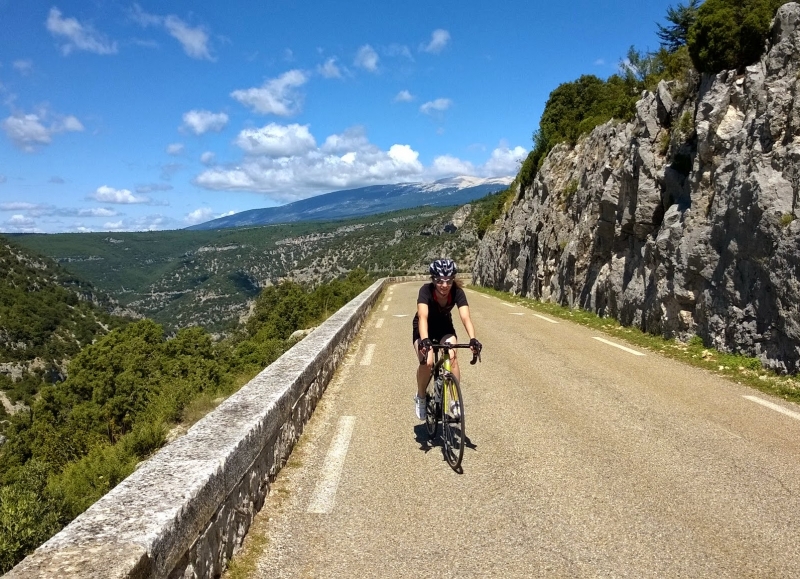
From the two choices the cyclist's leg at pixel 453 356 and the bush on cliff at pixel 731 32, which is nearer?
the cyclist's leg at pixel 453 356

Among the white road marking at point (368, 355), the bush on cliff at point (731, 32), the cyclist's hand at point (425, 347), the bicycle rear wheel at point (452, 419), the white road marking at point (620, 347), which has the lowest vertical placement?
the white road marking at point (620, 347)

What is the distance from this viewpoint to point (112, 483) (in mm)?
6332

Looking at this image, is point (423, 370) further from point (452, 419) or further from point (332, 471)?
point (332, 471)

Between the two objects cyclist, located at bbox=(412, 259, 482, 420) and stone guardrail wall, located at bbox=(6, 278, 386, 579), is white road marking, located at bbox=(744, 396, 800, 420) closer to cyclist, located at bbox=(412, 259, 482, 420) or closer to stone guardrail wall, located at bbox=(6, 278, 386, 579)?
cyclist, located at bbox=(412, 259, 482, 420)

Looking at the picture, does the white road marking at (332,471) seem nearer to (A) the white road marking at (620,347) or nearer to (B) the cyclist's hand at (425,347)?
(B) the cyclist's hand at (425,347)

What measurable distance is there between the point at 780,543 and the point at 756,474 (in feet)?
4.06

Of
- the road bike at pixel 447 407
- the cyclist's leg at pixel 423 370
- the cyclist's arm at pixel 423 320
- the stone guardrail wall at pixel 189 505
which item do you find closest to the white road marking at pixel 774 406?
the road bike at pixel 447 407

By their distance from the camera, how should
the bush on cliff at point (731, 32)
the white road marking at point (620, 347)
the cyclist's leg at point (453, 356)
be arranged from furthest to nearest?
1. the bush on cliff at point (731, 32)
2. the white road marking at point (620, 347)
3. the cyclist's leg at point (453, 356)

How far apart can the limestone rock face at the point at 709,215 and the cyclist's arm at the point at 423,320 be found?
626 centimetres

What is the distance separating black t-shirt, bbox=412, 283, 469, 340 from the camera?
17.9 feet

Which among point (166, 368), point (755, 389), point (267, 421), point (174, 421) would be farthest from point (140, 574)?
point (166, 368)

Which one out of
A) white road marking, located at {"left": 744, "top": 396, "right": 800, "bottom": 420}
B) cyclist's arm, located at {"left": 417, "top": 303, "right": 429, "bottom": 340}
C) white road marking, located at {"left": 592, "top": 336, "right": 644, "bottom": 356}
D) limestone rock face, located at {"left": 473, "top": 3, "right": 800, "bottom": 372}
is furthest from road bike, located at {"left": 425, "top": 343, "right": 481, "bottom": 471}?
white road marking, located at {"left": 592, "top": 336, "right": 644, "bottom": 356}

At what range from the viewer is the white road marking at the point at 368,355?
10197 mm

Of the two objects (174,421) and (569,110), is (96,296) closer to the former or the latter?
(569,110)
